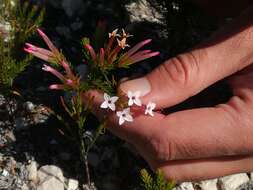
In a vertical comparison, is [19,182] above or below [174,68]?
below

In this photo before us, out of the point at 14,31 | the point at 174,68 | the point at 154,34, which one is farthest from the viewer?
the point at 154,34

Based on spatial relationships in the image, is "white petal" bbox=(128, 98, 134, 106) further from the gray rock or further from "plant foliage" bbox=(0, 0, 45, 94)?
the gray rock

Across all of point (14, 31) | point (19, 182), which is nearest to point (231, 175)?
point (19, 182)

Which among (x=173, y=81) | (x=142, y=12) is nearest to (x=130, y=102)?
(x=173, y=81)

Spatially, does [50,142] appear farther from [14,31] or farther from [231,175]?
[231,175]

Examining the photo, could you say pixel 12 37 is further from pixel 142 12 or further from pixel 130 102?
pixel 130 102

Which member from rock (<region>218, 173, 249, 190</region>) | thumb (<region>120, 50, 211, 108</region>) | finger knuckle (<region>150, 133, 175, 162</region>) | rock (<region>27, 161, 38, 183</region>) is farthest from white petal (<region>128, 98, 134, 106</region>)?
rock (<region>218, 173, 249, 190</region>)

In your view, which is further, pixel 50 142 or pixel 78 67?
pixel 78 67

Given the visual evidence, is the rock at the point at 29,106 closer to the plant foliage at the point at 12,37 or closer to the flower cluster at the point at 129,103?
the plant foliage at the point at 12,37
